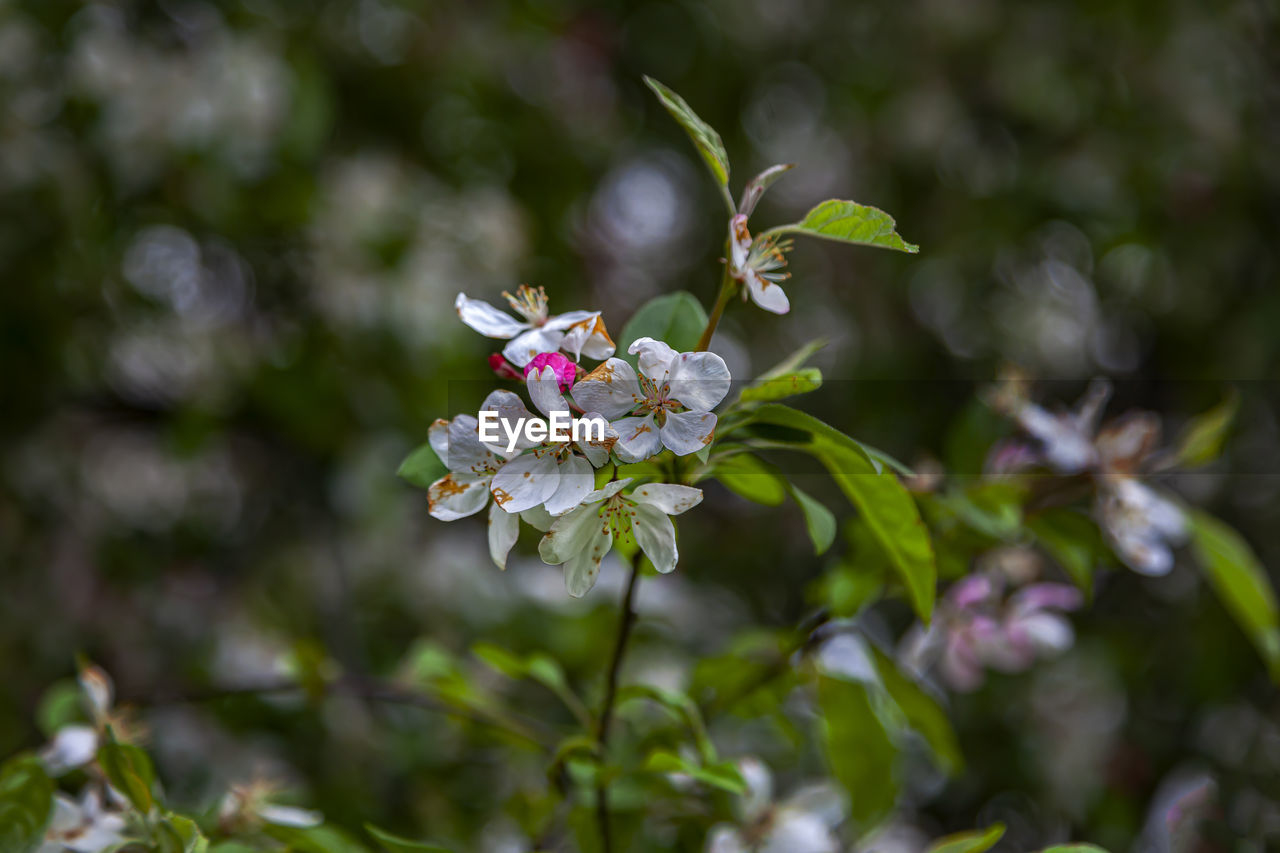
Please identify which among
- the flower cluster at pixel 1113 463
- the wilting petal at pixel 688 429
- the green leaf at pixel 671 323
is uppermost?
the wilting petal at pixel 688 429

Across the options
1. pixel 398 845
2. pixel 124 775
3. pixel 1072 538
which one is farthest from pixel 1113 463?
pixel 124 775

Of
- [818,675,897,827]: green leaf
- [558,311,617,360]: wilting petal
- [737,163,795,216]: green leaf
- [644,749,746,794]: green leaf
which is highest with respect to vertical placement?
[737,163,795,216]: green leaf

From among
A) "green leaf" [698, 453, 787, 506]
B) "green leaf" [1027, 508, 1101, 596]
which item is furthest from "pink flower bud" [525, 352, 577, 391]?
"green leaf" [1027, 508, 1101, 596]

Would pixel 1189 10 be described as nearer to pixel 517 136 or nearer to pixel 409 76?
pixel 517 136

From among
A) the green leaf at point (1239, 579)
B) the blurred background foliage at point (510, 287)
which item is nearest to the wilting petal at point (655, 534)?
the green leaf at point (1239, 579)

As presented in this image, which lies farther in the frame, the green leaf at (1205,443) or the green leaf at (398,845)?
the green leaf at (1205,443)

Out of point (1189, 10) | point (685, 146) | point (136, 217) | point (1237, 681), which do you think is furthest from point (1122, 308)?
point (136, 217)

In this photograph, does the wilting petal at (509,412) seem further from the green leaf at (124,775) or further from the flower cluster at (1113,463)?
the flower cluster at (1113,463)

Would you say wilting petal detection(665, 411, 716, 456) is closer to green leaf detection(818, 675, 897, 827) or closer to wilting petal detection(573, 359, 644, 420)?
wilting petal detection(573, 359, 644, 420)
